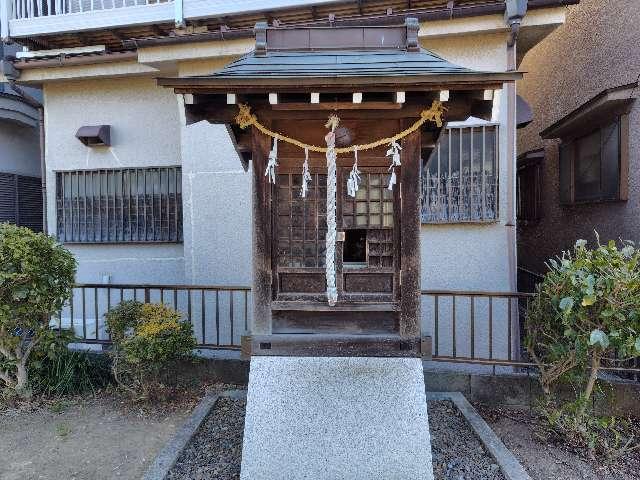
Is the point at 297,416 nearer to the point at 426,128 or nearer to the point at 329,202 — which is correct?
the point at 329,202

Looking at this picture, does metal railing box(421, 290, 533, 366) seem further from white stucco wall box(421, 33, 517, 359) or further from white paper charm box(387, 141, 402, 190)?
white paper charm box(387, 141, 402, 190)

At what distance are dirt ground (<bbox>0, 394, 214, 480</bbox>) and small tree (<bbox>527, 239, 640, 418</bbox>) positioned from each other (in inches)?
175

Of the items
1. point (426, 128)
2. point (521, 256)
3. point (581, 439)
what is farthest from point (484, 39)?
point (521, 256)

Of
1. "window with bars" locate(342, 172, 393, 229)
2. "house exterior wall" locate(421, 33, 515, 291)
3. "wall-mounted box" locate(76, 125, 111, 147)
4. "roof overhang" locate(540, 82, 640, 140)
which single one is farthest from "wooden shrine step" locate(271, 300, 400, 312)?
"wall-mounted box" locate(76, 125, 111, 147)

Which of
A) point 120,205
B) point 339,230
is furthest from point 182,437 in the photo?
point 120,205

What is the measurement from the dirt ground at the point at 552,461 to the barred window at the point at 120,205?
233 inches

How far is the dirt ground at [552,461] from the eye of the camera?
12.7 ft

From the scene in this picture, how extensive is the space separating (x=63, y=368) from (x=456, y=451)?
17.2 ft

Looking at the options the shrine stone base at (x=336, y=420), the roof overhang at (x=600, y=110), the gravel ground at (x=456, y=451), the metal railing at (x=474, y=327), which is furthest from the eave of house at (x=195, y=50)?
the gravel ground at (x=456, y=451)

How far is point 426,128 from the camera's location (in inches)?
165

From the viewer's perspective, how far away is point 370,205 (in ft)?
12.8

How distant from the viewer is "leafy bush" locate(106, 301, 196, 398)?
4.79 metres

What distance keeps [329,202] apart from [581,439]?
3.70 m

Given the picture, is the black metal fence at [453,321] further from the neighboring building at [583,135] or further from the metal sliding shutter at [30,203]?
the metal sliding shutter at [30,203]
